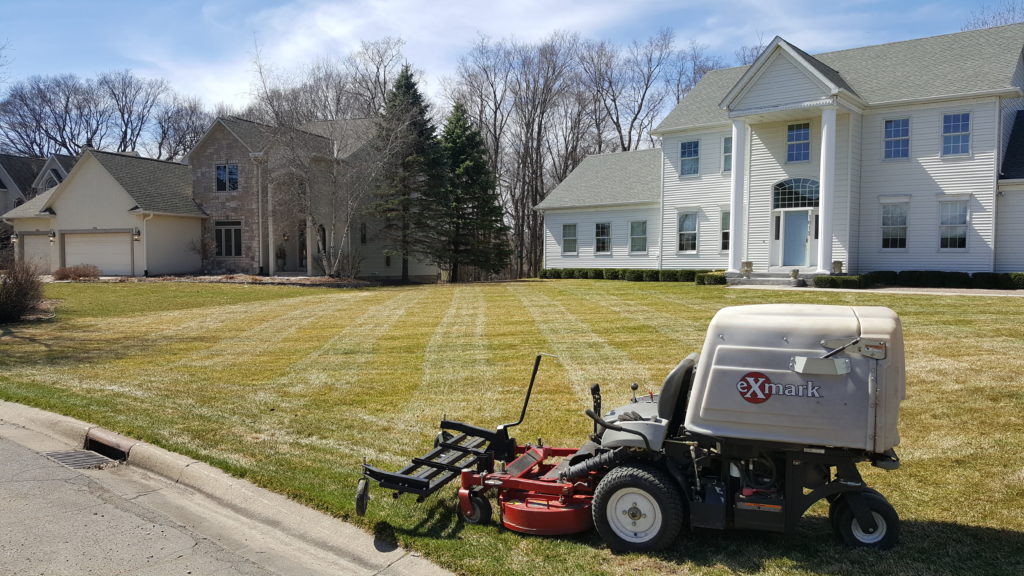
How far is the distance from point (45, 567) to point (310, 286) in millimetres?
26028

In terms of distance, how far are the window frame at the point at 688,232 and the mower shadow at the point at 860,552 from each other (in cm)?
2550

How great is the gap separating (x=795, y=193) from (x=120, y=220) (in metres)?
31.5

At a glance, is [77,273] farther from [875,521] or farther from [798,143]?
[875,521]

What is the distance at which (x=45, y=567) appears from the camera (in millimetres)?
4383

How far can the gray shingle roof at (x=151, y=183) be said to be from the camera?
34.4 meters

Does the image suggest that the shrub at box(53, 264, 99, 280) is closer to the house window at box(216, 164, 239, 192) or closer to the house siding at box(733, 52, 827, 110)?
the house window at box(216, 164, 239, 192)

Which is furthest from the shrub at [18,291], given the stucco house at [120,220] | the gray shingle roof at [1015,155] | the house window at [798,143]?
the gray shingle roof at [1015,155]

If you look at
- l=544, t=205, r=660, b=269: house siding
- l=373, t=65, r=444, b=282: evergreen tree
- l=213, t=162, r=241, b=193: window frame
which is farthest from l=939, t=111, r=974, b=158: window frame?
l=213, t=162, r=241, b=193: window frame

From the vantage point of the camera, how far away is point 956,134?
76.1 ft

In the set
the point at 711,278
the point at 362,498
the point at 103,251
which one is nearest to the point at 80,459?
the point at 362,498

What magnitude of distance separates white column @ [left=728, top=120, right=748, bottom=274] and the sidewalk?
2245cm

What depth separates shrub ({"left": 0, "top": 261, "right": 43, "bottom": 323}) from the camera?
1680cm

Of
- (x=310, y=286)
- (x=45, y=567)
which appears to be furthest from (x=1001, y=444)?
(x=310, y=286)

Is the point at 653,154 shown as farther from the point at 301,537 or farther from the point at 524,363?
the point at 301,537
